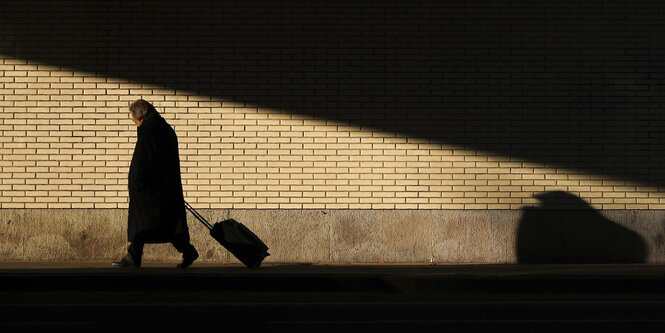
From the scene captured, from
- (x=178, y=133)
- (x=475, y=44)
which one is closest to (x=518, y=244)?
(x=475, y=44)

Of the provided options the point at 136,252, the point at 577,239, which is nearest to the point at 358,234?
the point at 577,239

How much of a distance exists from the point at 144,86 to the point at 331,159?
2.34 meters

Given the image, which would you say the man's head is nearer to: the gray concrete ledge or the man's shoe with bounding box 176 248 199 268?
the man's shoe with bounding box 176 248 199 268

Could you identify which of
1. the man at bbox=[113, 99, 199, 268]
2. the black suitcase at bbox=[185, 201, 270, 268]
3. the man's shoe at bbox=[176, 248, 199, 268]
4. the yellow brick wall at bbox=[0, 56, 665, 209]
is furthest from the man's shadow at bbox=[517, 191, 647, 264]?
the man at bbox=[113, 99, 199, 268]

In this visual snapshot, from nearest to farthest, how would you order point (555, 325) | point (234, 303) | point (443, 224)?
point (555, 325), point (234, 303), point (443, 224)

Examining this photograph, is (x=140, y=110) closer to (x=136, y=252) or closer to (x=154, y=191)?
(x=154, y=191)

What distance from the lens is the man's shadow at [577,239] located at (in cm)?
1183

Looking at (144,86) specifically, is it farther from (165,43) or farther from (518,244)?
(518,244)

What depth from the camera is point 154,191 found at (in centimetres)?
1025

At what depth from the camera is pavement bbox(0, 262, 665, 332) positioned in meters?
7.46

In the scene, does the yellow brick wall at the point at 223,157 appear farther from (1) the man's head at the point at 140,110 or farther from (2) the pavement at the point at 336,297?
(1) the man's head at the point at 140,110

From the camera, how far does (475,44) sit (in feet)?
38.8

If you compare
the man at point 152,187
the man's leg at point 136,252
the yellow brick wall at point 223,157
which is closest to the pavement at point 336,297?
the man's leg at point 136,252

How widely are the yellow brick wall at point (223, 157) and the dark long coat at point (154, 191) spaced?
1494 millimetres
